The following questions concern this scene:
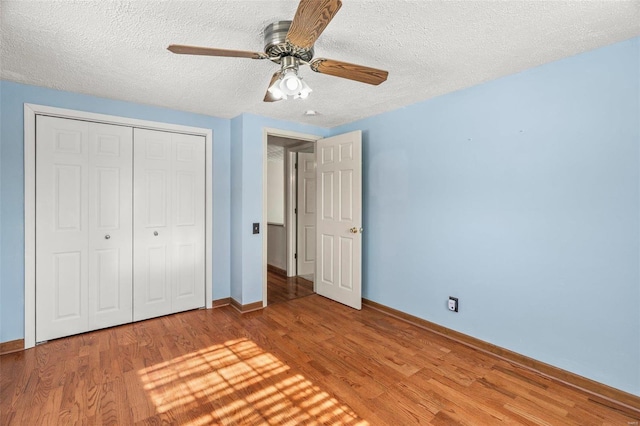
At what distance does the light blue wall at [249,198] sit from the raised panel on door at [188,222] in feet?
1.22

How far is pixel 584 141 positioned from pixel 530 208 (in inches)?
21.4

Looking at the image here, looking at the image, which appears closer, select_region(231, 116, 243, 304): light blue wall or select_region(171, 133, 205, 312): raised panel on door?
select_region(171, 133, 205, 312): raised panel on door

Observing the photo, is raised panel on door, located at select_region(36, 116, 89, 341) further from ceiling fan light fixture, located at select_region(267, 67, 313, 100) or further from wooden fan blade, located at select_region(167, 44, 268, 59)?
ceiling fan light fixture, located at select_region(267, 67, 313, 100)

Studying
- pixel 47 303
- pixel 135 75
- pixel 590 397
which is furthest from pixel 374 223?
pixel 47 303

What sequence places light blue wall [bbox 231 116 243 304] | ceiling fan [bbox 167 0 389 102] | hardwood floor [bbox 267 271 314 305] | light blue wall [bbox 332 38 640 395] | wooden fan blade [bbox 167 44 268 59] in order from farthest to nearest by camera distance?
hardwood floor [bbox 267 271 314 305] → light blue wall [bbox 231 116 243 304] → light blue wall [bbox 332 38 640 395] → wooden fan blade [bbox 167 44 268 59] → ceiling fan [bbox 167 0 389 102]

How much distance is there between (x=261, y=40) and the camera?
1.83m

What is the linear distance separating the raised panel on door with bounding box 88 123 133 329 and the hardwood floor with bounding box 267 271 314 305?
62.2 inches

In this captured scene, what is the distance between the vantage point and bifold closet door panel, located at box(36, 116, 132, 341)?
105 inches

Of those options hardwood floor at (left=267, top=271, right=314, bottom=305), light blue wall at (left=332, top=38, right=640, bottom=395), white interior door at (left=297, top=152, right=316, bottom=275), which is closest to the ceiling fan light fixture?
light blue wall at (left=332, top=38, right=640, bottom=395)

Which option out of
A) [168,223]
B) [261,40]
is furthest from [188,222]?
[261,40]

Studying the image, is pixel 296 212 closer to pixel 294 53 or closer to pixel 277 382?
pixel 277 382

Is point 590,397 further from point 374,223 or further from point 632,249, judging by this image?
point 374,223

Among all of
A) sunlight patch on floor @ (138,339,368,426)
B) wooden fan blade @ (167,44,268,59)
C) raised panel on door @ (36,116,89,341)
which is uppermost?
wooden fan blade @ (167,44,268,59)

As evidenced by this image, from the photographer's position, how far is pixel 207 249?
352 cm
